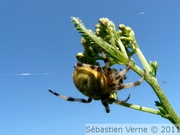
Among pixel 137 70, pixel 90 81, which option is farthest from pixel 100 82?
pixel 137 70

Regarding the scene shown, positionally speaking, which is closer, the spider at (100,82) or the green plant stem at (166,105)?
the green plant stem at (166,105)

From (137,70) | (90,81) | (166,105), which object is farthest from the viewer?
(137,70)

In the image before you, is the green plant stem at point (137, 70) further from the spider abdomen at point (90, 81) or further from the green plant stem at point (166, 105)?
the spider abdomen at point (90, 81)

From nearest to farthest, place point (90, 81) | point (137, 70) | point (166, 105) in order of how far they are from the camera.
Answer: point (166, 105) → point (90, 81) → point (137, 70)

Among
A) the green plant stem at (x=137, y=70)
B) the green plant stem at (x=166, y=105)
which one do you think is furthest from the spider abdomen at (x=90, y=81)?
the green plant stem at (x=166, y=105)

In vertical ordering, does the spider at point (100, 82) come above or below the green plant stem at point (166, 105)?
above

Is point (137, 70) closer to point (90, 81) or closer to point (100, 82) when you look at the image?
point (100, 82)

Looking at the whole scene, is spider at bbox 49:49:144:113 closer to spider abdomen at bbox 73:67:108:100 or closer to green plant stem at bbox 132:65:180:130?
spider abdomen at bbox 73:67:108:100

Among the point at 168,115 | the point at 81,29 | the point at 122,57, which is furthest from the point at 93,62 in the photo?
the point at 168,115
